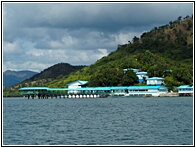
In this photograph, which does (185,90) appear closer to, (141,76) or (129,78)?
(129,78)

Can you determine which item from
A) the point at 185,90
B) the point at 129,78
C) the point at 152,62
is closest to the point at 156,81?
the point at 129,78

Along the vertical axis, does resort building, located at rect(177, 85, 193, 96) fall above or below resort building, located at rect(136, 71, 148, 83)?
below

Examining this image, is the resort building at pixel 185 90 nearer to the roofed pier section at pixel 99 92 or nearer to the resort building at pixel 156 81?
the roofed pier section at pixel 99 92

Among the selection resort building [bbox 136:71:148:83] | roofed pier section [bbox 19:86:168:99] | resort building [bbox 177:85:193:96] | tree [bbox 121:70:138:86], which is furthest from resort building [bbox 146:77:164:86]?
resort building [bbox 177:85:193:96]

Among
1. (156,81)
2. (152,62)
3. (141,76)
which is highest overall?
(152,62)

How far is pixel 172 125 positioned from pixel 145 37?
162m

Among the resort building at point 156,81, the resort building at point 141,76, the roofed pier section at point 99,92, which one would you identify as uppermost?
the resort building at point 141,76

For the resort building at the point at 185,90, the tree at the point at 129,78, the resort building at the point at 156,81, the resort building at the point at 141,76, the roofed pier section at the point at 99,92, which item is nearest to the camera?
the resort building at the point at 185,90

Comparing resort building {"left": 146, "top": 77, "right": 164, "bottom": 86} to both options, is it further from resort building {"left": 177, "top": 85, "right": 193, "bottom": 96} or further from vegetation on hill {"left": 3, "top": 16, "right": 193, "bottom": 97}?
resort building {"left": 177, "top": 85, "right": 193, "bottom": 96}

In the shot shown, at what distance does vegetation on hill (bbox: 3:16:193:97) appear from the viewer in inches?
5172

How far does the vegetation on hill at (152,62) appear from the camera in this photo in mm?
131375

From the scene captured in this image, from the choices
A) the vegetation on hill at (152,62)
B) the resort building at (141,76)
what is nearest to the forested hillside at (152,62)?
the vegetation on hill at (152,62)

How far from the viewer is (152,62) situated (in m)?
146

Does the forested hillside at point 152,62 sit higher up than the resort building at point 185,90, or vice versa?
the forested hillside at point 152,62
